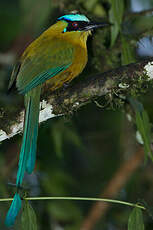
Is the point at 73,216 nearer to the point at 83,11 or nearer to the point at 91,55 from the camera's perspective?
the point at 91,55

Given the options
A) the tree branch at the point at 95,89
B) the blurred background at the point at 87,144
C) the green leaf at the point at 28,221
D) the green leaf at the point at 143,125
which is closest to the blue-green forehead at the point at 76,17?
the blurred background at the point at 87,144

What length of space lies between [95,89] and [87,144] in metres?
2.43

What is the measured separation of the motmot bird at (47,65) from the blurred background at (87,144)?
0.65ft

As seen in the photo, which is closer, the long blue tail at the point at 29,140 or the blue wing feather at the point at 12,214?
the blue wing feather at the point at 12,214

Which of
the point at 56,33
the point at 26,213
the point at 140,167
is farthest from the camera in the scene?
the point at 140,167

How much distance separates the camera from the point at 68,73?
2.71m

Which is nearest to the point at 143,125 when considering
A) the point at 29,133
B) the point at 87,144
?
the point at 29,133

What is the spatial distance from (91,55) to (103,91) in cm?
112

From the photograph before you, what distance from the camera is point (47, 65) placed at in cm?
265

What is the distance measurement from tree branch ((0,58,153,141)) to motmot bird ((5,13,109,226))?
0.29 feet

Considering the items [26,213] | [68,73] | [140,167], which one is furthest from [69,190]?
[26,213]

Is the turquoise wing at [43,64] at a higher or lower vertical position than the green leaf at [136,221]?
higher

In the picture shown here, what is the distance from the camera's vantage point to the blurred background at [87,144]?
323cm

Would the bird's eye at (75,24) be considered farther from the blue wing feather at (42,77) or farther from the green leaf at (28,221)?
the green leaf at (28,221)
